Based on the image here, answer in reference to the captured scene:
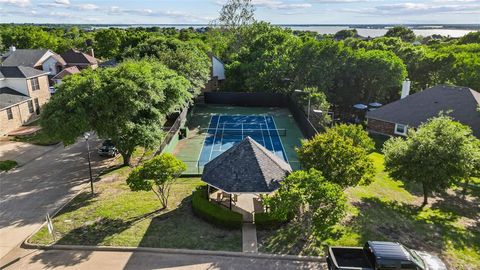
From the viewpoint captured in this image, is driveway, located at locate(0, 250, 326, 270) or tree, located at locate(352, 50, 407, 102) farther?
tree, located at locate(352, 50, 407, 102)

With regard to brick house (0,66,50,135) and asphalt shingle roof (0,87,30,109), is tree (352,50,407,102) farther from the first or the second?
asphalt shingle roof (0,87,30,109)

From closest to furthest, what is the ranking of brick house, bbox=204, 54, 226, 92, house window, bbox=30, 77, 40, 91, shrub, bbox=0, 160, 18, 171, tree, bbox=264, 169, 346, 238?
tree, bbox=264, 169, 346, 238 < shrub, bbox=0, 160, 18, 171 < house window, bbox=30, 77, 40, 91 < brick house, bbox=204, 54, 226, 92

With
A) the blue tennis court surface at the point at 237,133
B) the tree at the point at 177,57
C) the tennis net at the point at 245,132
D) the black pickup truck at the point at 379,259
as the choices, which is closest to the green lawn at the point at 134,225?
the black pickup truck at the point at 379,259

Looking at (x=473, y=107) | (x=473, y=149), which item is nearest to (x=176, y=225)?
(x=473, y=149)

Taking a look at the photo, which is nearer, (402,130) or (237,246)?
(237,246)

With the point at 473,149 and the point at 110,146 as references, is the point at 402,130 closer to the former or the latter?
the point at 473,149

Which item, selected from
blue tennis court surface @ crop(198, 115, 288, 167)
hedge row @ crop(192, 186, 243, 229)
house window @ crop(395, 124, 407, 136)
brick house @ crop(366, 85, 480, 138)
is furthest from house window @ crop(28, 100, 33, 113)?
house window @ crop(395, 124, 407, 136)
